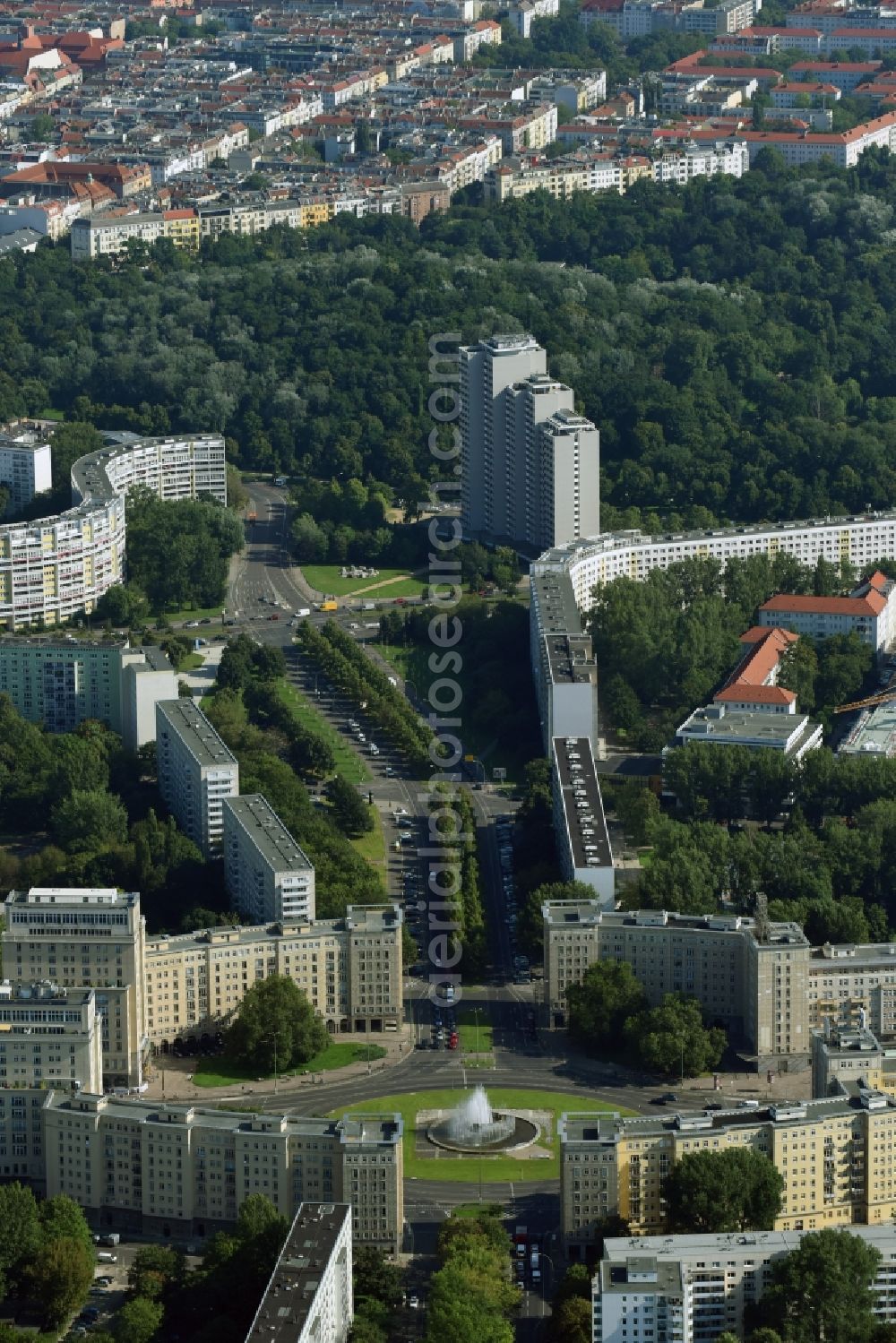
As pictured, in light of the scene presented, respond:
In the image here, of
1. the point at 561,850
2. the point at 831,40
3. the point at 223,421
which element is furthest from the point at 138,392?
the point at 831,40

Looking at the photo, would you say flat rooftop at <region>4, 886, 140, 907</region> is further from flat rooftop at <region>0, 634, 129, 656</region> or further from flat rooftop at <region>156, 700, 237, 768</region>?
flat rooftop at <region>0, 634, 129, 656</region>

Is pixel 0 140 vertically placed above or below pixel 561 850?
above

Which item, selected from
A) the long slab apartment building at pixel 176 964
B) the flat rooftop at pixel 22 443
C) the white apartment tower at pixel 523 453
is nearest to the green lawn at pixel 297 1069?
the long slab apartment building at pixel 176 964

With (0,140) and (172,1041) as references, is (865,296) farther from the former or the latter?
(172,1041)

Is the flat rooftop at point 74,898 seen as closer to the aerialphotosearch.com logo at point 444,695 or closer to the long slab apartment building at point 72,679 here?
the aerialphotosearch.com logo at point 444,695

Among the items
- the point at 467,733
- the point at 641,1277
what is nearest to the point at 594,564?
the point at 467,733

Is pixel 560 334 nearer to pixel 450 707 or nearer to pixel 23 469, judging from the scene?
pixel 23 469
